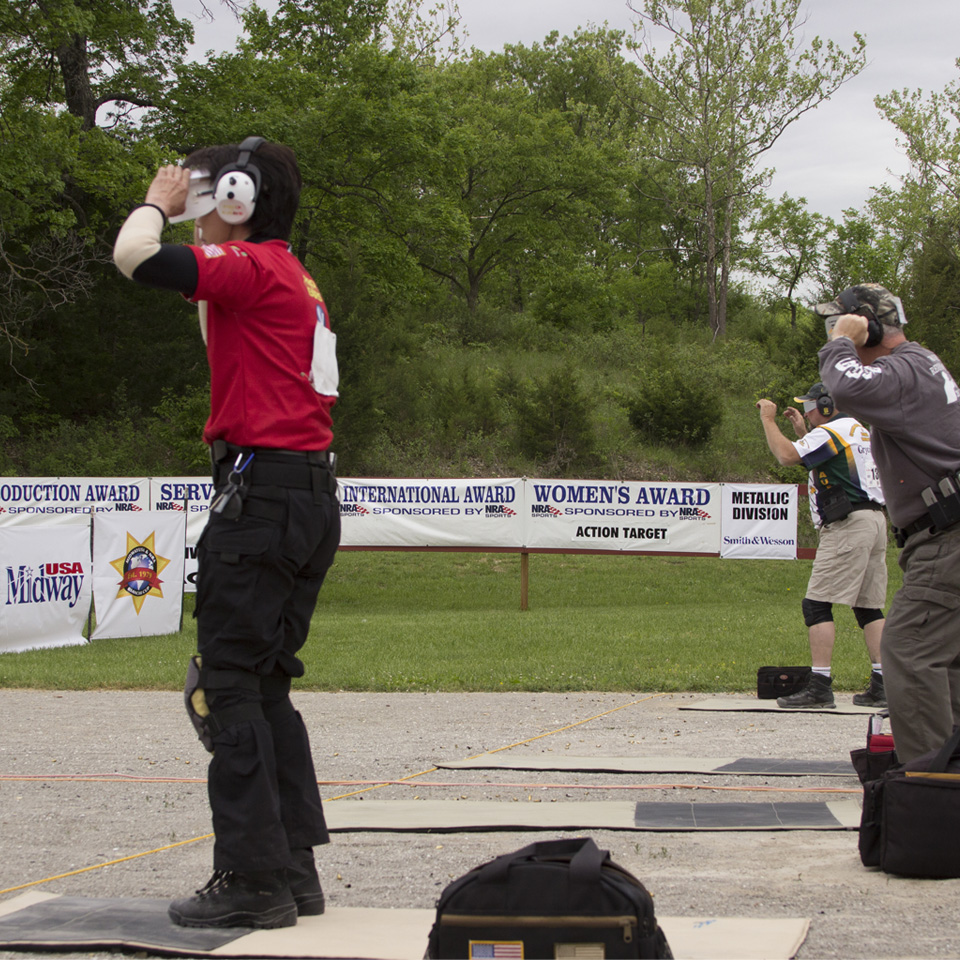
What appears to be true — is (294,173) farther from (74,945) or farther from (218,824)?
Answer: (74,945)

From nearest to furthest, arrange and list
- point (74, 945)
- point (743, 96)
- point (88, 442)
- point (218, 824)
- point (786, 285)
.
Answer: point (74, 945) → point (218, 824) → point (88, 442) → point (743, 96) → point (786, 285)

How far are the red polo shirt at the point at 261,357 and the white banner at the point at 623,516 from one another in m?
14.0

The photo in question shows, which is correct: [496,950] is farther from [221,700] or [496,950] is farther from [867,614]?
[867,614]

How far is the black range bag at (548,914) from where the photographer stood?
2.55 metres

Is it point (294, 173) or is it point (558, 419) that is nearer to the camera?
point (294, 173)

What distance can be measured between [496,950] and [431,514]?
14.7m

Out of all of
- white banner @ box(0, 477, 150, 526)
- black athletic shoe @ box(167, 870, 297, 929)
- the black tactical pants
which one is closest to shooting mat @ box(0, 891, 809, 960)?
black athletic shoe @ box(167, 870, 297, 929)

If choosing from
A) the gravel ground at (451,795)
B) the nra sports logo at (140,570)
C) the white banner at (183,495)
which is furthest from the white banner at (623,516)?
the gravel ground at (451,795)

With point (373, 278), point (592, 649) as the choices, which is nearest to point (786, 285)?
point (373, 278)

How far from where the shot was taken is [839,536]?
7.80m

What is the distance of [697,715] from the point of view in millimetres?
7422

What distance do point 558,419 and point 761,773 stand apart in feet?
80.3

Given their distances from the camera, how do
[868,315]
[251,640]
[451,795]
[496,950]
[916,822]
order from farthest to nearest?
1. [451,795]
2. [868,315]
3. [916,822]
4. [251,640]
5. [496,950]

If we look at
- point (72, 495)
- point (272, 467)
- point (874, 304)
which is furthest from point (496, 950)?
point (72, 495)
